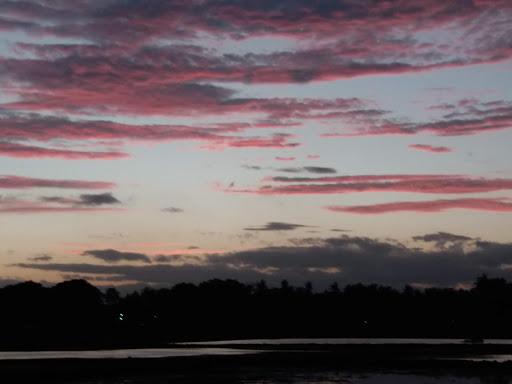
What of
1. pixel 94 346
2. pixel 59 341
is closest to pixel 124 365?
pixel 94 346

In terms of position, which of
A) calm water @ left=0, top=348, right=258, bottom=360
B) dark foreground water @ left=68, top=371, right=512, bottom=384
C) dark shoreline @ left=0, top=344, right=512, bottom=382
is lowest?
dark foreground water @ left=68, top=371, right=512, bottom=384

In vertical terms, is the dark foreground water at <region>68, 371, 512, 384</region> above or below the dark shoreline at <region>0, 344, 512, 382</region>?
below

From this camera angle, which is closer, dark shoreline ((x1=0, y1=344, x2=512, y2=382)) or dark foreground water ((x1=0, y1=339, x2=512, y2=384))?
dark foreground water ((x1=0, y1=339, x2=512, y2=384))

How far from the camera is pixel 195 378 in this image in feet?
219

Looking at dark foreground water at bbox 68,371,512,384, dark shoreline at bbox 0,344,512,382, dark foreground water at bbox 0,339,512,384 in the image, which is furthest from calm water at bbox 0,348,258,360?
dark foreground water at bbox 68,371,512,384

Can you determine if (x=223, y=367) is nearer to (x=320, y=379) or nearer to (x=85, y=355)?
(x=320, y=379)

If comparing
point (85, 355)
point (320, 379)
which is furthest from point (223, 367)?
Result: point (85, 355)

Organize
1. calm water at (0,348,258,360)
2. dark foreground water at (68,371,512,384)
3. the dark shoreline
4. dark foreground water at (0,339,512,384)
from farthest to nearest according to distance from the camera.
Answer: calm water at (0,348,258,360) → the dark shoreline → dark foreground water at (0,339,512,384) → dark foreground water at (68,371,512,384)

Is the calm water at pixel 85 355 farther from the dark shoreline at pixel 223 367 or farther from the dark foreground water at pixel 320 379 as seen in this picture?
the dark foreground water at pixel 320 379

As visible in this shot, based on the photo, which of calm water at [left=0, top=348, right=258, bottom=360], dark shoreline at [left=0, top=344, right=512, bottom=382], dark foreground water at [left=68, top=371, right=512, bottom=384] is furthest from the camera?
calm water at [left=0, top=348, right=258, bottom=360]

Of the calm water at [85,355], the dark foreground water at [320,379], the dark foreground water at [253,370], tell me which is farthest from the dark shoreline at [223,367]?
the calm water at [85,355]

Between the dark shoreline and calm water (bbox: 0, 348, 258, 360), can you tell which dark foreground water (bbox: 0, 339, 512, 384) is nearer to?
the dark shoreline

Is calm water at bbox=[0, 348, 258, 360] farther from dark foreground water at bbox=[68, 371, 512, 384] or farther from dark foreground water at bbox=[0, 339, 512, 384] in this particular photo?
dark foreground water at bbox=[68, 371, 512, 384]

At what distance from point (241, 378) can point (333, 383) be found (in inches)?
326
